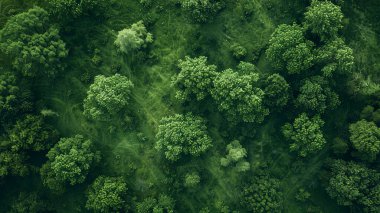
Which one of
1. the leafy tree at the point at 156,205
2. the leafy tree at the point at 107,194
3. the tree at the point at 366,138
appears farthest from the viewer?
the leafy tree at the point at 156,205

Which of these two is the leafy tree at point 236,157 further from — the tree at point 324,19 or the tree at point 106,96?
the tree at point 324,19

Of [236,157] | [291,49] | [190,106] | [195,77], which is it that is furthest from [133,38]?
[236,157]

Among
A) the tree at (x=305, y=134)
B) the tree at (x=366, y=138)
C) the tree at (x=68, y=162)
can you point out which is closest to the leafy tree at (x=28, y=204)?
the tree at (x=68, y=162)

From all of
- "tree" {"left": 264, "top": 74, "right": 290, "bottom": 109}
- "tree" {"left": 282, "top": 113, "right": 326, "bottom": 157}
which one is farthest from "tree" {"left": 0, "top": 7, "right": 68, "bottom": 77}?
"tree" {"left": 282, "top": 113, "right": 326, "bottom": 157}

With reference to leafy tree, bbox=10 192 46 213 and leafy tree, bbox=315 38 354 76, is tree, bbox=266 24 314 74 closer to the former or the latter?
leafy tree, bbox=315 38 354 76

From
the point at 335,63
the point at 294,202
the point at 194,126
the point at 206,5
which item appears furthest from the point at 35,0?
the point at 294,202

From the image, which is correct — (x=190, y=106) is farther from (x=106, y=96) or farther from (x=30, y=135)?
(x=30, y=135)
